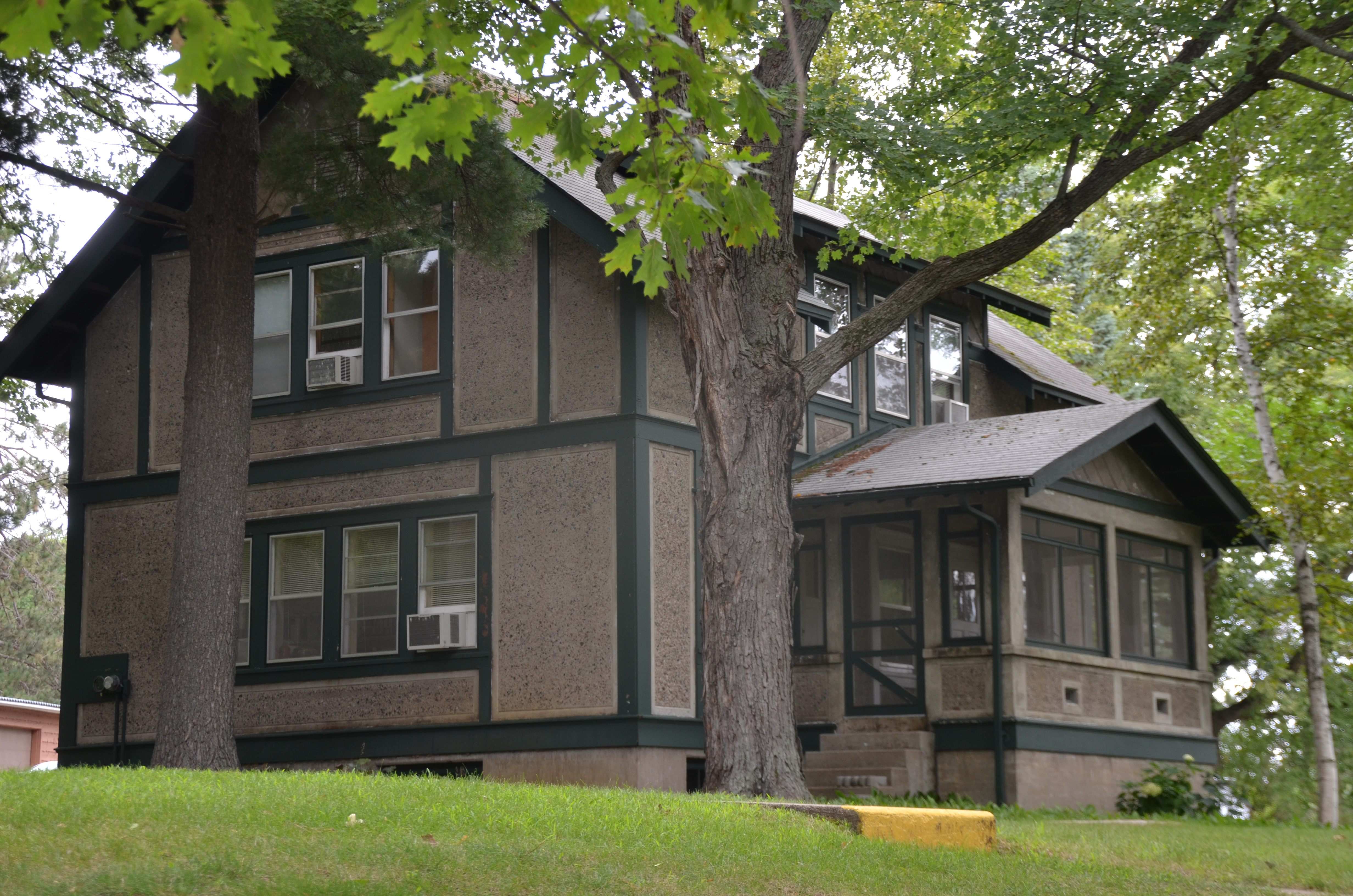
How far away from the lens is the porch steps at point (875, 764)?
1733cm

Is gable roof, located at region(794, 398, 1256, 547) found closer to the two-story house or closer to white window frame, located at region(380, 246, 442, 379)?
the two-story house

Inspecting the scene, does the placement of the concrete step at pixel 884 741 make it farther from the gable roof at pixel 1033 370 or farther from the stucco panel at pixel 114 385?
the stucco panel at pixel 114 385

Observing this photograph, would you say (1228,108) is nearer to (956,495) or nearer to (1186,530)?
(956,495)

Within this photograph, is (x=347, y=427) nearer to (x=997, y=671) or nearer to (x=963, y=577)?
(x=963, y=577)

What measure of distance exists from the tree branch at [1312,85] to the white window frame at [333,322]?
10784 millimetres

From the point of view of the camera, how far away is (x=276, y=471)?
18641 mm

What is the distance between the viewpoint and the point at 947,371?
22172 mm

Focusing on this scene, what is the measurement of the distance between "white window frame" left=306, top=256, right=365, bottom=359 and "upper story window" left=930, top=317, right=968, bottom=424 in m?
8.39

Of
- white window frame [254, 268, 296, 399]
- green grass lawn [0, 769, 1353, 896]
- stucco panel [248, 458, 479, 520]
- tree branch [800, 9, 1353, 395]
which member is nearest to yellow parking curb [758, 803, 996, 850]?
green grass lawn [0, 769, 1353, 896]

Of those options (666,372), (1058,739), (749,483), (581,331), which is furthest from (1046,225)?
(1058,739)

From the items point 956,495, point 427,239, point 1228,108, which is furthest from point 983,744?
point 427,239

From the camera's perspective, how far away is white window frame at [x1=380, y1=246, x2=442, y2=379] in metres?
17.8

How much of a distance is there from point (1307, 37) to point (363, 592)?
12101mm

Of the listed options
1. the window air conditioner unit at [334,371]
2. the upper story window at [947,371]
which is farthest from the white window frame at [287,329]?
the upper story window at [947,371]
